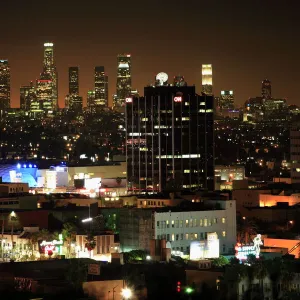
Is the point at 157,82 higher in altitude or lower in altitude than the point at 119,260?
higher

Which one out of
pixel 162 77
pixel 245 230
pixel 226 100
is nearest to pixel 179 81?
pixel 162 77

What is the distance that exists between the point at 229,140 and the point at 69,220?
76702 mm

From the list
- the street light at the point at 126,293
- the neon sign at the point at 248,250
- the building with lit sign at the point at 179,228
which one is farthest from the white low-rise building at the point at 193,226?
the street light at the point at 126,293

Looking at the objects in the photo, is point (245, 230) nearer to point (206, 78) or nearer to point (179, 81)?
point (179, 81)

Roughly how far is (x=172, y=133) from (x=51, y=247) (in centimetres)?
3208

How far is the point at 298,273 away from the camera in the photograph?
43625 millimetres

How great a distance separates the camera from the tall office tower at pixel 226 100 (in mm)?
181613

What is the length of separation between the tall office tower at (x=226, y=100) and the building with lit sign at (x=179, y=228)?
125933 mm

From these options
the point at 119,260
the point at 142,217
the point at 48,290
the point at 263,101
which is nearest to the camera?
the point at 48,290

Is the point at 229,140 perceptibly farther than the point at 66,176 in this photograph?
Yes

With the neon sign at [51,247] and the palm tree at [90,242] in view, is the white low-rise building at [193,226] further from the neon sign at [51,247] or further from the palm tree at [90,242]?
the neon sign at [51,247]

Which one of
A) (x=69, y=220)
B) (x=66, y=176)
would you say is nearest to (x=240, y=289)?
(x=69, y=220)

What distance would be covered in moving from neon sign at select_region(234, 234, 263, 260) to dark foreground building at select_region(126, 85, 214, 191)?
1173 inches

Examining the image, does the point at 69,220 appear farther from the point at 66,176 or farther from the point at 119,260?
the point at 66,176
